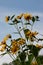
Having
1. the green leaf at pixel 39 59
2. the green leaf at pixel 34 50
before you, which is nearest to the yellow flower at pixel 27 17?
the green leaf at pixel 34 50

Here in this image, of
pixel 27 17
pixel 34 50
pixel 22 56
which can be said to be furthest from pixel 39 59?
pixel 27 17

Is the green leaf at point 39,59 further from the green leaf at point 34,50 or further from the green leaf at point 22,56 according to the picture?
the green leaf at point 22,56

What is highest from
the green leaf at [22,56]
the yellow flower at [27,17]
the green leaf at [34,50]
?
the yellow flower at [27,17]

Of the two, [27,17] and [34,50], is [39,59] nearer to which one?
[34,50]

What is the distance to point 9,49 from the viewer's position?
2230mm

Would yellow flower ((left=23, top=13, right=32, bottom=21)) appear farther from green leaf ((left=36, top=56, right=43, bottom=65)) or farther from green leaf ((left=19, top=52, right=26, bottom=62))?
green leaf ((left=36, top=56, right=43, bottom=65))

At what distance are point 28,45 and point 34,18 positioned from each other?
23.0 inches

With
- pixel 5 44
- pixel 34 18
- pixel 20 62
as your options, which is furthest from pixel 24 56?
pixel 34 18

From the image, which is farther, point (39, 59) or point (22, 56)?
point (22, 56)

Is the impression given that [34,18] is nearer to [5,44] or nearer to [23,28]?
[23,28]

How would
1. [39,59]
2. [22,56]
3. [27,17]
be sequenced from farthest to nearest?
[27,17] → [22,56] → [39,59]

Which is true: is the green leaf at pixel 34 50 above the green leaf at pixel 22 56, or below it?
above

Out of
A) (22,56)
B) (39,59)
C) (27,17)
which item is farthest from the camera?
(27,17)

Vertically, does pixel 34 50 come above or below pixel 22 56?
above
